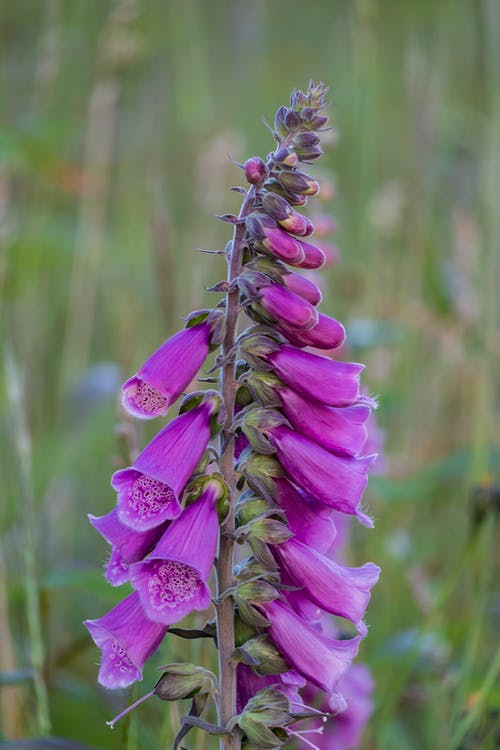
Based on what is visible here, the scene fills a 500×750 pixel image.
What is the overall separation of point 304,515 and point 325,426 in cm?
12

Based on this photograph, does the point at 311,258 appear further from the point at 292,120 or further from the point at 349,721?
the point at 349,721

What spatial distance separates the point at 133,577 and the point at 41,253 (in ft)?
8.24

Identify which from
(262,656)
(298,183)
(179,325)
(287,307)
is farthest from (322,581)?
(179,325)

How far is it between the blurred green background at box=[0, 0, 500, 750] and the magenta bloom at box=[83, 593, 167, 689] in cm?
24

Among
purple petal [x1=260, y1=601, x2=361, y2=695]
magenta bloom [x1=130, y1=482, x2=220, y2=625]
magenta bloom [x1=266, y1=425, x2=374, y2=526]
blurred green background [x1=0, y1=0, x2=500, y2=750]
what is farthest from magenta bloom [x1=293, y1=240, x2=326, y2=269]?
blurred green background [x1=0, y1=0, x2=500, y2=750]

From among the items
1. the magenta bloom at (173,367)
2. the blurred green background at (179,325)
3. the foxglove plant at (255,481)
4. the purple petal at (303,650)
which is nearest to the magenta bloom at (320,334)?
the foxglove plant at (255,481)

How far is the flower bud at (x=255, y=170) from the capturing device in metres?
1.18

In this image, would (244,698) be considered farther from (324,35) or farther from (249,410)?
(324,35)

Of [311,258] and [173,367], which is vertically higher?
[311,258]

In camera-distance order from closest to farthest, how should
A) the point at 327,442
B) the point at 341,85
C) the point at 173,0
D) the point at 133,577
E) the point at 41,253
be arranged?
the point at 133,577 → the point at 327,442 → the point at 41,253 → the point at 173,0 → the point at 341,85

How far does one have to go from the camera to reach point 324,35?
8750 mm

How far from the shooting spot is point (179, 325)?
3309 mm

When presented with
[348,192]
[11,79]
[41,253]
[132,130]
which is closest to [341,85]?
[348,192]

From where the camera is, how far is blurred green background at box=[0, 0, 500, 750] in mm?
1981
